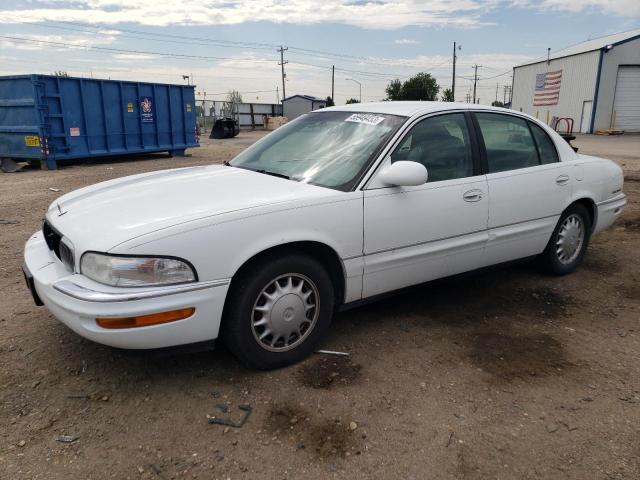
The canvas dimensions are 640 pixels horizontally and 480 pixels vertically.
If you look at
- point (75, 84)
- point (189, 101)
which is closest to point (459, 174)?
point (75, 84)

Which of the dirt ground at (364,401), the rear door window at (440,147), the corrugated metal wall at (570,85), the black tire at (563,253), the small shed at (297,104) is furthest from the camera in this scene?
the small shed at (297,104)

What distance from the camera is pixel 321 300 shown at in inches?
121

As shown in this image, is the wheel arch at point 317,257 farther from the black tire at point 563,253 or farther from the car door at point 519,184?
the black tire at point 563,253

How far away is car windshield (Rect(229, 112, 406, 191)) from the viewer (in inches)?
127

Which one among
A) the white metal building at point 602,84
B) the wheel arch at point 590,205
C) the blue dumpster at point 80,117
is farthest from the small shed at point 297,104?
the wheel arch at point 590,205

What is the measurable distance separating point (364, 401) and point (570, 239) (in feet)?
9.43

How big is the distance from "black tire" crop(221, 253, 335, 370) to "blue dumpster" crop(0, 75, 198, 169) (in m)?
12.8

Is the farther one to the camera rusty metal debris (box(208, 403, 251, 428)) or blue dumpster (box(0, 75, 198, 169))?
blue dumpster (box(0, 75, 198, 169))

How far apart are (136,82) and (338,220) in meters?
14.7

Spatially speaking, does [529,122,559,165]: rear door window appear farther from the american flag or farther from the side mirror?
the american flag

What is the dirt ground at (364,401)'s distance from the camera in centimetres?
228

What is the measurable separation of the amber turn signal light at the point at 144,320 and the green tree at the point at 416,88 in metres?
62.1

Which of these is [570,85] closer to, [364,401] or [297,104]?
[297,104]

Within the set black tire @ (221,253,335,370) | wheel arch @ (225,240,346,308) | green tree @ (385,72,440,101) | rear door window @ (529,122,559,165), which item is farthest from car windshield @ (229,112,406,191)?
green tree @ (385,72,440,101)
